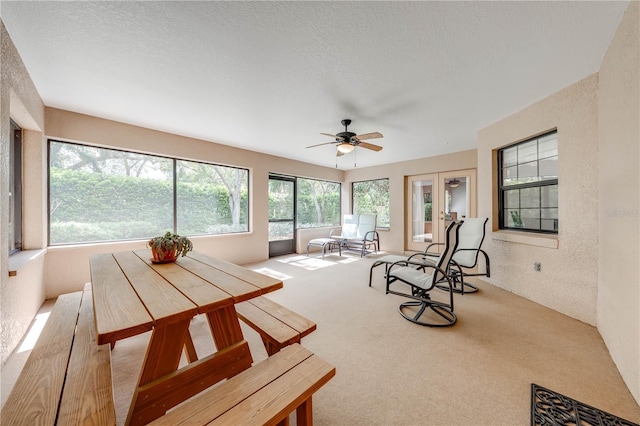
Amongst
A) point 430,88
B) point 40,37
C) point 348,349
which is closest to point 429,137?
point 430,88

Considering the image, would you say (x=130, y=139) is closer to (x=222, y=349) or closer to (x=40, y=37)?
(x=40, y=37)

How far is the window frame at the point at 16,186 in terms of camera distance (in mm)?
2494

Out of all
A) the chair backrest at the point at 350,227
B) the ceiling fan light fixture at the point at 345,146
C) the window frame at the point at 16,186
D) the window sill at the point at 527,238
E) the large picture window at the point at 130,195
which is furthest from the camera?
the chair backrest at the point at 350,227

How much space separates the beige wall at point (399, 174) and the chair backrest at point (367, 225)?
1.91 ft

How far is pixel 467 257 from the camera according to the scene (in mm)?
3299

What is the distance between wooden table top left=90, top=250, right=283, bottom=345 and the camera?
34.9 inches

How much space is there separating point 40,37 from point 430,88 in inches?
133

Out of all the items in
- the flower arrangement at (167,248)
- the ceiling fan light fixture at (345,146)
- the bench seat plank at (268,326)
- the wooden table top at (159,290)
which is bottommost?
the bench seat plank at (268,326)

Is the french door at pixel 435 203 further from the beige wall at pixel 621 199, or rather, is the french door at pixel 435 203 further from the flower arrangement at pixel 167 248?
the flower arrangement at pixel 167 248

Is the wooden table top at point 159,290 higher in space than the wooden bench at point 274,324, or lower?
higher

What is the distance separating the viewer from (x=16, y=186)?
2553 millimetres

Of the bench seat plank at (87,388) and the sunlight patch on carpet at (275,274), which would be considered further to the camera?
the sunlight patch on carpet at (275,274)

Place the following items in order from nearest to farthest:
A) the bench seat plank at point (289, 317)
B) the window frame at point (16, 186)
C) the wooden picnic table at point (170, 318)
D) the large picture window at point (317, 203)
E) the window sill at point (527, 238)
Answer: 1. the wooden picnic table at point (170, 318)
2. the bench seat plank at point (289, 317)
3. the window frame at point (16, 186)
4. the window sill at point (527, 238)
5. the large picture window at point (317, 203)

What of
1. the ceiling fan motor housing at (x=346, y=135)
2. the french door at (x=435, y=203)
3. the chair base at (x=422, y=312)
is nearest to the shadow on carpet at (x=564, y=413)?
the chair base at (x=422, y=312)
